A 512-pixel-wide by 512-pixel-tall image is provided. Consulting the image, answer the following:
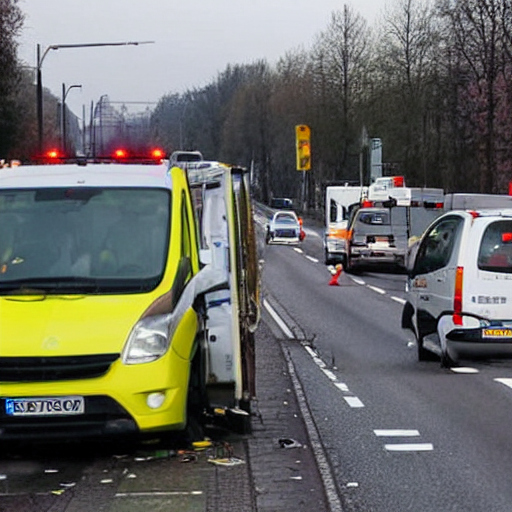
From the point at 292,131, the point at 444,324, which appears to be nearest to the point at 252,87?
the point at 292,131

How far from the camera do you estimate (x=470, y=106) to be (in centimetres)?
5997

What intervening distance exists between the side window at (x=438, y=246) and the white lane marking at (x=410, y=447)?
187 inches

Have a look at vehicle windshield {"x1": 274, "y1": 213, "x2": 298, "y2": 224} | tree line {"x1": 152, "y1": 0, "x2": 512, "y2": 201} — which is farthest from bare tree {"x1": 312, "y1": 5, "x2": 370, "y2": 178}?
vehicle windshield {"x1": 274, "y1": 213, "x2": 298, "y2": 224}

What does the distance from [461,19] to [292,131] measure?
41.5 metres

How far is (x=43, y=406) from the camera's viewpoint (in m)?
7.66

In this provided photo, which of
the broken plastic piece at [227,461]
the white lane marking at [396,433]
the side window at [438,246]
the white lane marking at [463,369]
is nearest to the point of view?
the broken plastic piece at [227,461]

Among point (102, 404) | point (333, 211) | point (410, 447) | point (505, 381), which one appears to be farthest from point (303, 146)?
point (102, 404)

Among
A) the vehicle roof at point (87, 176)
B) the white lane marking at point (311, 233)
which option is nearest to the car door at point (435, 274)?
the vehicle roof at point (87, 176)

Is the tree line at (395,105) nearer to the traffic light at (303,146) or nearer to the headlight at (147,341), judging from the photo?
the traffic light at (303,146)

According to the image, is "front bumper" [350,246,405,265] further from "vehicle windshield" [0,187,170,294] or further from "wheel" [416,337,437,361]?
"vehicle windshield" [0,187,170,294]

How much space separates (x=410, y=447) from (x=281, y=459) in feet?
3.80

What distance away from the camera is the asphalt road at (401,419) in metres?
7.40

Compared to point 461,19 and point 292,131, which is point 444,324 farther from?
point 292,131

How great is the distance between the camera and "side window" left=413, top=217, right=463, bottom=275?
1343 centimetres
